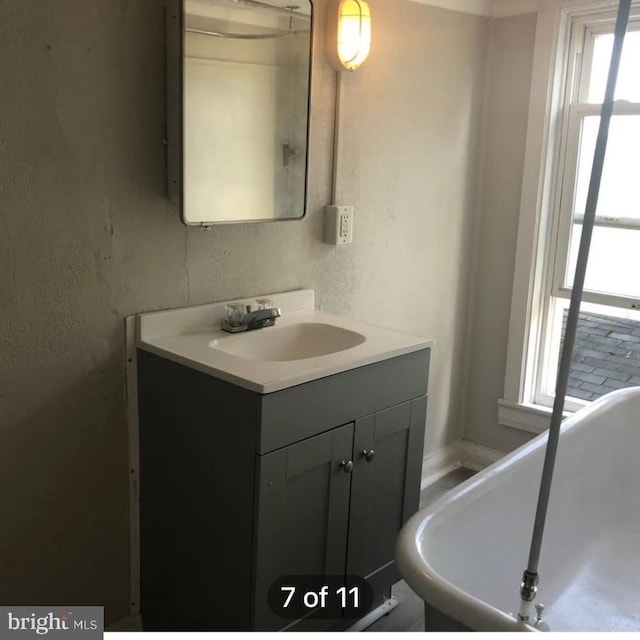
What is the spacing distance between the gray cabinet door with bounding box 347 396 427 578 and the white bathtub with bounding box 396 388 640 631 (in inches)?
11.2

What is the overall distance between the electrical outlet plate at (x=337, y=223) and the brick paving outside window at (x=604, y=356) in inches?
43.3

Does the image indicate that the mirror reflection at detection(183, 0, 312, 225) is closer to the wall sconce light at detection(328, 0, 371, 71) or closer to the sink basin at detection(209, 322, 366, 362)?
the wall sconce light at detection(328, 0, 371, 71)

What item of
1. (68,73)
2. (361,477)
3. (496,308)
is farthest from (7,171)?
→ (496,308)

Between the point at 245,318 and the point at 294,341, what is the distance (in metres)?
0.20

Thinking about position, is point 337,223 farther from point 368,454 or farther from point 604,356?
point 604,356

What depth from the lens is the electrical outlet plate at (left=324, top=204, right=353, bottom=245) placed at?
7.36ft

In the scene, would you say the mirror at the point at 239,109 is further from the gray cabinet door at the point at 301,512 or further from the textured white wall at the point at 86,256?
the gray cabinet door at the point at 301,512

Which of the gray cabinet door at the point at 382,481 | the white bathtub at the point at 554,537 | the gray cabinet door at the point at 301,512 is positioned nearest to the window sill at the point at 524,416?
the white bathtub at the point at 554,537

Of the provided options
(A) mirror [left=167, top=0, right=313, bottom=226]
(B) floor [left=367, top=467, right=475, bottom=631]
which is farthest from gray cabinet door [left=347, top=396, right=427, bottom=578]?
(A) mirror [left=167, top=0, right=313, bottom=226]

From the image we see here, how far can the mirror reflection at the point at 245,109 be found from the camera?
1733 millimetres

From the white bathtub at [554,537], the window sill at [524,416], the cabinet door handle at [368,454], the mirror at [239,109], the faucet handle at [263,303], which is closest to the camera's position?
the white bathtub at [554,537]

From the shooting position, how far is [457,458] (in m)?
3.09

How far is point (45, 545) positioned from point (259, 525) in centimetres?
55

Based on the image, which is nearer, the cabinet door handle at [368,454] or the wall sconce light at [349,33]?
the cabinet door handle at [368,454]
